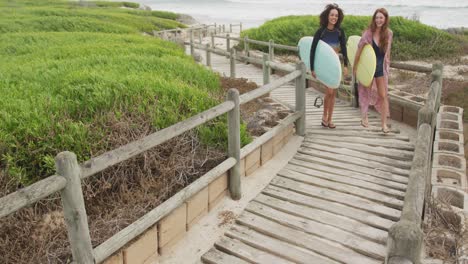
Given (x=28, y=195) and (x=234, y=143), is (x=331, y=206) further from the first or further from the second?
(x=28, y=195)

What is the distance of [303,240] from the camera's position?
→ 3795mm

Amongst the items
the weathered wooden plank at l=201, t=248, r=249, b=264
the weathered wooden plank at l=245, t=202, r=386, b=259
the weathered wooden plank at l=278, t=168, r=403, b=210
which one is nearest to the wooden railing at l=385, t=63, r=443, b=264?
the weathered wooden plank at l=245, t=202, r=386, b=259

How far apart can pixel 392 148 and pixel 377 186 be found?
114 cm

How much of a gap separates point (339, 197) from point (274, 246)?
109cm

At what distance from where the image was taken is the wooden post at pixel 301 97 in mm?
5984

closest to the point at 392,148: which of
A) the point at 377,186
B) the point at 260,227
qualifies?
the point at 377,186

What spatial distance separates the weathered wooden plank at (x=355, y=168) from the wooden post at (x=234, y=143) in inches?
49.1

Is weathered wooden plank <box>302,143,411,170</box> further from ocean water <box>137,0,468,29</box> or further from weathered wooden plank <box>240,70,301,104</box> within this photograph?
ocean water <box>137,0,468,29</box>

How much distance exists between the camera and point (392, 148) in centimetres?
564

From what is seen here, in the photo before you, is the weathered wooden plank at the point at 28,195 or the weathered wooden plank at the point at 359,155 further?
the weathered wooden plank at the point at 359,155

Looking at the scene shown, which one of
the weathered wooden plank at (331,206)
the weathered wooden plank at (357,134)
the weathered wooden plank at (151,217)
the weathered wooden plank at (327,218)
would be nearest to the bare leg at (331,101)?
the weathered wooden plank at (357,134)

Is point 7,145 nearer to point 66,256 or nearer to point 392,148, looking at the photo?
point 66,256

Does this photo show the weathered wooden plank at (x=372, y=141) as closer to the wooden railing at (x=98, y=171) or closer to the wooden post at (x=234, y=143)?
the wooden railing at (x=98, y=171)

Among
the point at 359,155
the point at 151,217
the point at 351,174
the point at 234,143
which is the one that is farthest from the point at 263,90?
the point at 151,217
